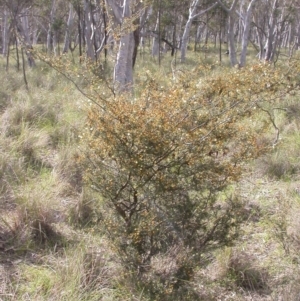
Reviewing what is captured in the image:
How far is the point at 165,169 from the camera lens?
2.68 m

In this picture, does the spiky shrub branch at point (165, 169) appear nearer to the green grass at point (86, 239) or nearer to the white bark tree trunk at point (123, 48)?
the green grass at point (86, 239)

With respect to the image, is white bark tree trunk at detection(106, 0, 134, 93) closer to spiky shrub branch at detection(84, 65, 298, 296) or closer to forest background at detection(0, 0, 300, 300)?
forest background at detection(0, 0, 300, 300)

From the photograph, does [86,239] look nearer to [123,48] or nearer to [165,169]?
[165,169]

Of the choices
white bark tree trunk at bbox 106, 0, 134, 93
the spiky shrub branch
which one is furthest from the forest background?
white bark tree trunk at bbox 106, 0, 134, 93

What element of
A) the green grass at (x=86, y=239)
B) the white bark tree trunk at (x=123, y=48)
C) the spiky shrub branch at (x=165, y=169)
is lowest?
the green grass at (x=86, y=239)

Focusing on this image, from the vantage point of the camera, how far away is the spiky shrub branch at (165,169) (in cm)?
254

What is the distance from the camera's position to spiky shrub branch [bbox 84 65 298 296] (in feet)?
8.32

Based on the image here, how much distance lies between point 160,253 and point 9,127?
358cm

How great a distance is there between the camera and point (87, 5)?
13352mm

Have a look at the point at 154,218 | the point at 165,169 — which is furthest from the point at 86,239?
the point at 165,169

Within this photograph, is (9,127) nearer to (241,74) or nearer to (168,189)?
(241,74)

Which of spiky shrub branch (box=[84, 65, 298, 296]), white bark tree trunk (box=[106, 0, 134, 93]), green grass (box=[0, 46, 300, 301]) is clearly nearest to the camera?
spiky shrub branch (box=[84, 65, 298, 296])

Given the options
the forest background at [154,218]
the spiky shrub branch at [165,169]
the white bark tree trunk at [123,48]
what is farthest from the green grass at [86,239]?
the white bark tree trunk at [123,48]

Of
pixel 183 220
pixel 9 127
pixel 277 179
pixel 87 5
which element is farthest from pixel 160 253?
pixel 87 5
